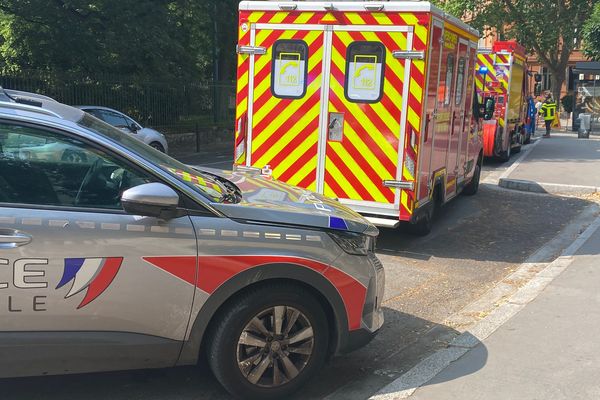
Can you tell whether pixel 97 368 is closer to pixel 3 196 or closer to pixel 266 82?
pixel 3 196

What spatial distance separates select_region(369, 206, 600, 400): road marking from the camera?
3807 millimetres

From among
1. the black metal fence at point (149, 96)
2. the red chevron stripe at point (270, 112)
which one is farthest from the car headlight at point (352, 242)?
the black metal fence at point (149, 96)

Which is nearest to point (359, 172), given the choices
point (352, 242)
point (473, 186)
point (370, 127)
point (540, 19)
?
point (370, 127)

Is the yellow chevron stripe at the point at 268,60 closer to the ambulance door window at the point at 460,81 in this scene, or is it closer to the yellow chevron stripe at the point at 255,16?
the yellow chevron stripe at the point at 255,16

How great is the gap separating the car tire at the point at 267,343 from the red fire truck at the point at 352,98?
Result: 141 inches

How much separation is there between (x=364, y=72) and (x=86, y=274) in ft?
15.5

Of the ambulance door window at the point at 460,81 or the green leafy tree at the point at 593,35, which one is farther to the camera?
the green leafy tree at the point at 593,35

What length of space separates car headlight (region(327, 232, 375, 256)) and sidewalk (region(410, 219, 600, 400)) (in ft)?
3.07

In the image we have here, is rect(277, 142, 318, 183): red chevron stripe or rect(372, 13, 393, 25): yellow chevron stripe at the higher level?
rect(372, 13, 393, 25): yellow chevron stripe

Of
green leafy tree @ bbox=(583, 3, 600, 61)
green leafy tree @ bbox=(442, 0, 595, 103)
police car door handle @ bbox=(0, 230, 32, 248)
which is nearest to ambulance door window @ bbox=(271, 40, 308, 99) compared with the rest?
police car door handle @ bbox=(0, 230, 32, 248)

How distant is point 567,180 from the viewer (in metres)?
12.8

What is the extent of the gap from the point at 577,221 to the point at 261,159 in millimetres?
5048

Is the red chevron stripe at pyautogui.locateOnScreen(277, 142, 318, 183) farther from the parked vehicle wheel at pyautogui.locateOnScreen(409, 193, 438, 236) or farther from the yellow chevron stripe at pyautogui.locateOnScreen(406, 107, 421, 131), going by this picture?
the parked vehicle wheel at pyautogui.locateOnScreen(409, 193, 438, 236)

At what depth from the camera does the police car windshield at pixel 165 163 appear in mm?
3461
